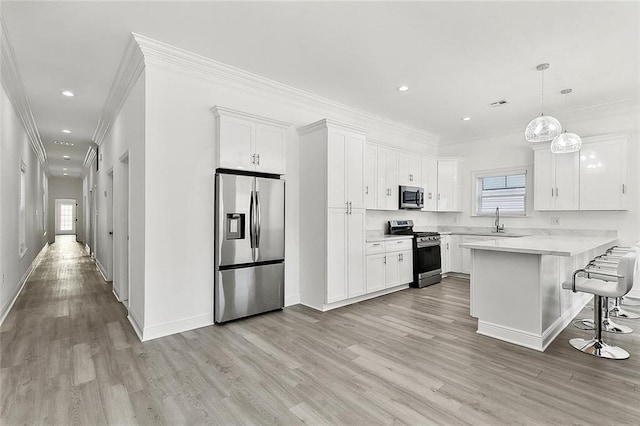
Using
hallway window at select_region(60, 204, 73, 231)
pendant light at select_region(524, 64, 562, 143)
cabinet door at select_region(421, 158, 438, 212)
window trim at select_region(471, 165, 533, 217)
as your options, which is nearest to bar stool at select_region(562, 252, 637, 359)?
pendant light at select_region(524, 64, 562, 143)

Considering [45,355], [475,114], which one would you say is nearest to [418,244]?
[475,114]

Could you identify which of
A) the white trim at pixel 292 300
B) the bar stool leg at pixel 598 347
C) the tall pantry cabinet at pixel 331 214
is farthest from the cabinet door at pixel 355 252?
the bar stool leg at pixel 598 347

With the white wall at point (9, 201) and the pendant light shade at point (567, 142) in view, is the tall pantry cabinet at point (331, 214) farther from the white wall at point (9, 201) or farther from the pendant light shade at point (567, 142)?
the white wall at point (9, 201)

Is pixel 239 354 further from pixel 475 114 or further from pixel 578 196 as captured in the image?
pixel 578 196

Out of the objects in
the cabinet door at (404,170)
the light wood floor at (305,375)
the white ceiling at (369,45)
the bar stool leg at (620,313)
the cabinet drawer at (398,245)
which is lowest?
the light wood floor at (305,375)

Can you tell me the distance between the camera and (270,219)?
3.98 m

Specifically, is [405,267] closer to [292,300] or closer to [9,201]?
[292,300]

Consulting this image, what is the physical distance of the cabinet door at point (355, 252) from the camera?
14.3 ft

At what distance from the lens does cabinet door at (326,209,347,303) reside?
412cm

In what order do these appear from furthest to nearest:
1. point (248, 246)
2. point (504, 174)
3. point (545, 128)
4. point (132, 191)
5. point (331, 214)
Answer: point (504, 174) < point (331, 214) < point (248, 246) < point (132, 191) < point (545, 128)

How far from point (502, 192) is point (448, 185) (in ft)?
3.28

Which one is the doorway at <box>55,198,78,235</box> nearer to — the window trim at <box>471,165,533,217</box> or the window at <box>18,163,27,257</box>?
the window at <box>18,163,27,257</box>

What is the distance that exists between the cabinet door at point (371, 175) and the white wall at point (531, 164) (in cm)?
258

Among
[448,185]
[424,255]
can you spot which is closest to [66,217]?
[424,255]
